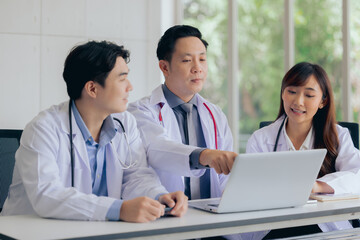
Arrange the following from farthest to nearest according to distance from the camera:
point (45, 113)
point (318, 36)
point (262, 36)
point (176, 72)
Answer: point (262, 36)
point (318, 36)
point (176, 72)
point (45, 113)

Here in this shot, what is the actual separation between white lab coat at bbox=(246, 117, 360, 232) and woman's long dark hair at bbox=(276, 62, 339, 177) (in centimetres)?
3

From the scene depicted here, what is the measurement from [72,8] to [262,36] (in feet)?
5.19

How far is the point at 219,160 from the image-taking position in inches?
74.7

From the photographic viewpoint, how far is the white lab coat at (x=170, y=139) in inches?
84.7

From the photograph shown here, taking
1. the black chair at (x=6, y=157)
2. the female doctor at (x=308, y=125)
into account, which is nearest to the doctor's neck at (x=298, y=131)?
the female doctor at (x=308, y=125)

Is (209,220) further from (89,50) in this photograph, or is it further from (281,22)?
(281,22)

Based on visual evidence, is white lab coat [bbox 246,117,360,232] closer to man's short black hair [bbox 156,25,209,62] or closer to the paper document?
the paper document

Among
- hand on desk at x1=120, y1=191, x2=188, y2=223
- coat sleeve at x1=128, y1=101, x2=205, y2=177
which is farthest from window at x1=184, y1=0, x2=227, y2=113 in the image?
hand on desk at x1=120, y1=191, x2=188, y2=223

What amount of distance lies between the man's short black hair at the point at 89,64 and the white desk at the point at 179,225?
54 centimetres

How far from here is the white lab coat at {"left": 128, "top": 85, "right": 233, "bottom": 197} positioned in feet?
7.06

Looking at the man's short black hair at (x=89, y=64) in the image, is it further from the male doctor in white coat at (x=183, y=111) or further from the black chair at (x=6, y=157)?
the black chair at (x=6, y=157)

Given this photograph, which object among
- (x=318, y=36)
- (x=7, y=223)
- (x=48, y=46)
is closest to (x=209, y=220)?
A: (x=7, y=223)

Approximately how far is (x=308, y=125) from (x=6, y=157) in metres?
1.34

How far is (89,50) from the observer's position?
2.01 metres
